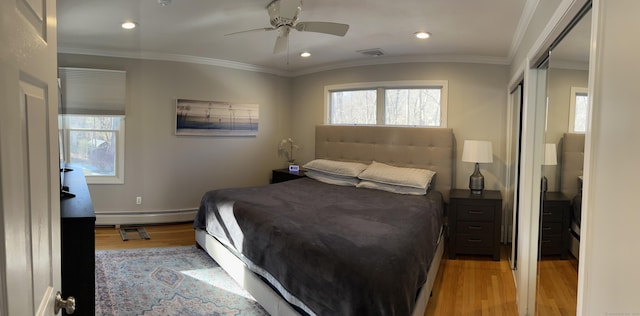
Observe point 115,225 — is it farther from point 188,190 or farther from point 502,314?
point 502,314

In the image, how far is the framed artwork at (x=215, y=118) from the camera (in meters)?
5.05

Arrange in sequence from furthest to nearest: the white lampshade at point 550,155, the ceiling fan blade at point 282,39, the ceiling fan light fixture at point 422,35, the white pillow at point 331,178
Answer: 1. the white pillow at point 331,178
2. the ceiling fan light fixture at point 422,35
3. the ceiling fan blade at point 282,39
4. the white lampshade at point 550,155

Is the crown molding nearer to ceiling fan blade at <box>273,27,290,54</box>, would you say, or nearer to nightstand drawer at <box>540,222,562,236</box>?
ceiling fan blade at <box>273,27,290,54</box>

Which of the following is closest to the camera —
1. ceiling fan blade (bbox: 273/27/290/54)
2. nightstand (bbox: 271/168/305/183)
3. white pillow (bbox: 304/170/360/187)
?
ceiling fan blade (bbox: 273/27/290/54)

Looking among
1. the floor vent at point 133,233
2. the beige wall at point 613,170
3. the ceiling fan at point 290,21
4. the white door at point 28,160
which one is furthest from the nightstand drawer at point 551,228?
the floor vent at point 133,233

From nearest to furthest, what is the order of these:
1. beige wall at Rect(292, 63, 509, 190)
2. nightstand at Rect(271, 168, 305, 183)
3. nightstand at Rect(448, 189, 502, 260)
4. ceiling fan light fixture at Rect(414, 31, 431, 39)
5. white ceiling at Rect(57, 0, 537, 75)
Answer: white ceiling at Rect(57, 0, 537, 75), ceiling fan light fixture at Rect(414, 31, 431, 39), nightstand at Rect(448, 189, 502, 260), beige wall at Rect(292, 63, 509, 190), nightstand at Rect(271, 168, 305, 183)

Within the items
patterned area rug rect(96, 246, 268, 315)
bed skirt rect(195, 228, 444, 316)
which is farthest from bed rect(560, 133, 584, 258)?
patterned area rug rect(96, 246, 268, 315)

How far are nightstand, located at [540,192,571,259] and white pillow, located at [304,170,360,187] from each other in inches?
97.9

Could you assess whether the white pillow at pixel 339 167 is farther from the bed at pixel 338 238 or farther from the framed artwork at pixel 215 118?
the framed artwork at pixel 215 118

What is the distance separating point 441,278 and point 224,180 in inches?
129

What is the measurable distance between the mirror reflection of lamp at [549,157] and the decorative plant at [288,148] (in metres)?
4.16

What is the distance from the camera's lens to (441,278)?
3.45 m

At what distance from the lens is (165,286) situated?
3.13 metres

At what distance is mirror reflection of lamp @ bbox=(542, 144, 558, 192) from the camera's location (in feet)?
6.32
